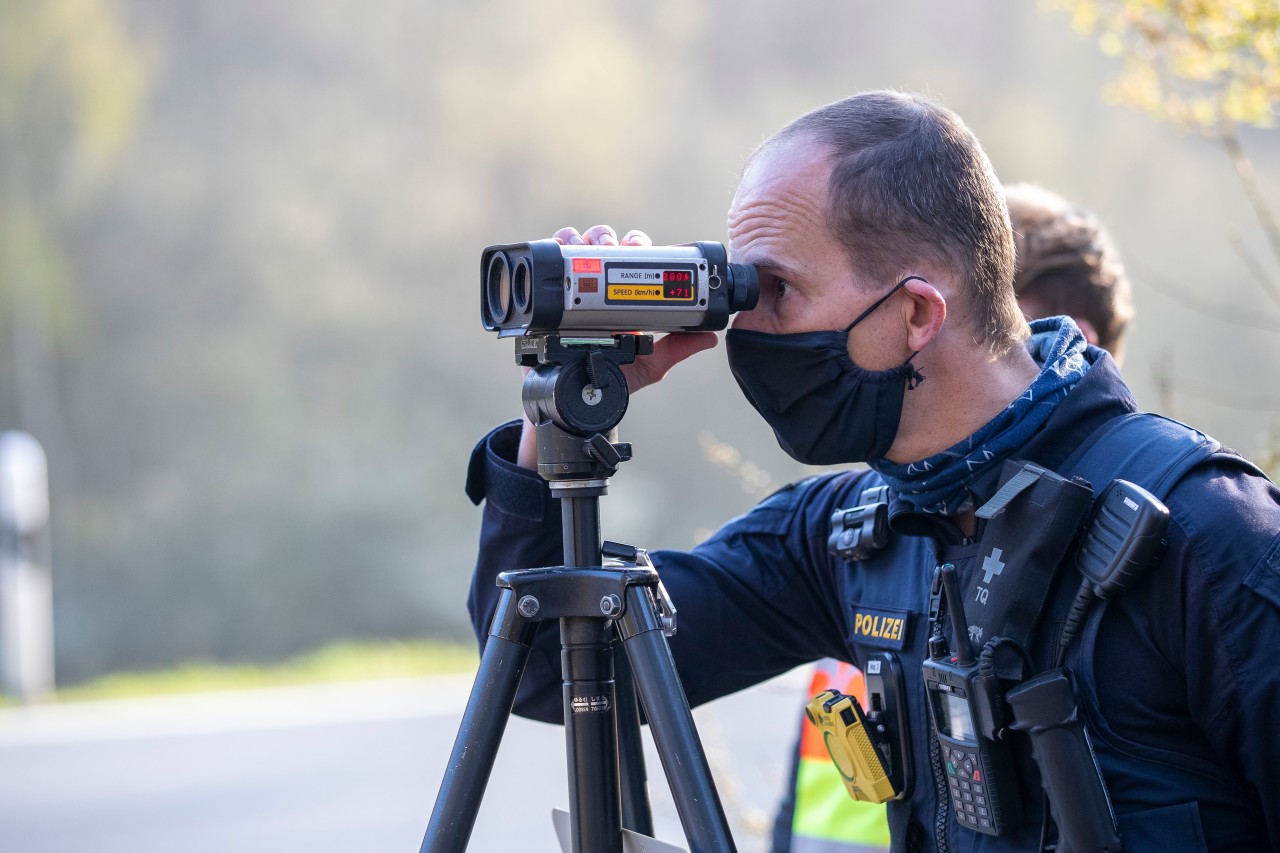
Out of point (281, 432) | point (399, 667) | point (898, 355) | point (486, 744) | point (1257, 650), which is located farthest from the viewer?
point (281, 432)

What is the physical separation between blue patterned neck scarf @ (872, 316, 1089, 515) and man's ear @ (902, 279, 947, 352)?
15 centimetres

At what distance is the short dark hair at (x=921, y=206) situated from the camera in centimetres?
193

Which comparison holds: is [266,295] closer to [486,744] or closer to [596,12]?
[596,12]

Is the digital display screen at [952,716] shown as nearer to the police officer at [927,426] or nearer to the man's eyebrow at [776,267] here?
the police officer at [927,426]

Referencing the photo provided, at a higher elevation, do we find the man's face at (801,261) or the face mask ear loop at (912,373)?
the man's face at (801,261)

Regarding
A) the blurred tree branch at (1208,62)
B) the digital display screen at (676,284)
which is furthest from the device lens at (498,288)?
the blurred tree branch at (1208,62)

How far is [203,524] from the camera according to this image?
8703 mm

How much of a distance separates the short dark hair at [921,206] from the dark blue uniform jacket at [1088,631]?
175 millimetres

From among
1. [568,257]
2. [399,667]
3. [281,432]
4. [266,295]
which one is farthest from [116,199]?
[568,257]

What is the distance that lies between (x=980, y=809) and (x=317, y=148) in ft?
27.4

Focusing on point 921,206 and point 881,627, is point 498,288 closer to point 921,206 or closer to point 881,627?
point 921,206

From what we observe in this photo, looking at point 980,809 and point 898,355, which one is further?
point 898,355

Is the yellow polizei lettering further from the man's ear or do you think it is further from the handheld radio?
the man's ear

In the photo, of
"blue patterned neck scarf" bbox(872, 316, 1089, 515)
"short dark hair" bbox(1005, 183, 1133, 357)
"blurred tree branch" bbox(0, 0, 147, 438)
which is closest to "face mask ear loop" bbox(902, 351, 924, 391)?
"blue patterned neck scarf" bbox(872, 316, 1089, 515)
